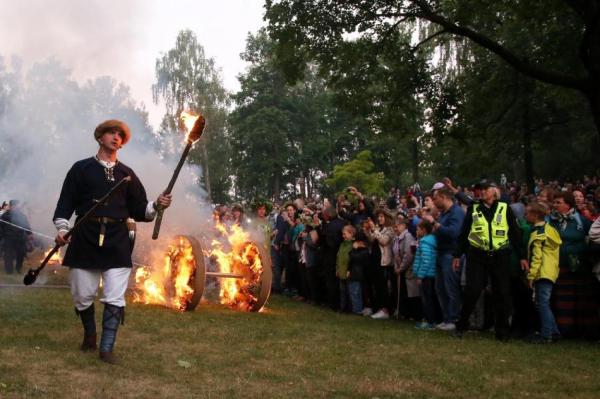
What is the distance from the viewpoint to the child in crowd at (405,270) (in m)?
9.65

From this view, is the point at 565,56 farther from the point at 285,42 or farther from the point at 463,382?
the point at 463,382

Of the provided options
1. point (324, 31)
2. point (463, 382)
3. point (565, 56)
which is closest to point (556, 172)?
point (565, 56)

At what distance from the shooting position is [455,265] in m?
8.34

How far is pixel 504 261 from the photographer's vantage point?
7895 millimetres

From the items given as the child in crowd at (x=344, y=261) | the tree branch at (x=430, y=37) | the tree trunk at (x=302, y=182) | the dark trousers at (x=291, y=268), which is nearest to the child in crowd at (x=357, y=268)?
the child in crowd at (x=344, y=261)

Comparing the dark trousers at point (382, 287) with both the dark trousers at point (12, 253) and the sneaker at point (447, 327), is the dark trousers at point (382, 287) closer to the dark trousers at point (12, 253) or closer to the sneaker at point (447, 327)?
the sneaker at point (447, 327)

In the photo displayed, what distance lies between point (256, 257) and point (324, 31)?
6.68 metres

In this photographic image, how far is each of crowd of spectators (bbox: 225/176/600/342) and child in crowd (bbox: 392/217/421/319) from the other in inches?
0.6

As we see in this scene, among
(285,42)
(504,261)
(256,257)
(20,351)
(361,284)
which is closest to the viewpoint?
(20,351)

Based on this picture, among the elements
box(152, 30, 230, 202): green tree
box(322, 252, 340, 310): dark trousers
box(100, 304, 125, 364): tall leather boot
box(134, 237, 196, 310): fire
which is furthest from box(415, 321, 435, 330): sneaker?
box(152, 30, 230, 202): green tree

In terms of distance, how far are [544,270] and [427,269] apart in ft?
5.64

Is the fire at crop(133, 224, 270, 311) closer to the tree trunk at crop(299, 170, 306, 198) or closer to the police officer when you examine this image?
the police officer

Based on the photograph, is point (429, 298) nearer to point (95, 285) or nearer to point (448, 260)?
point (448, 260)

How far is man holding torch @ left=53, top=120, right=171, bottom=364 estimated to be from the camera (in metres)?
5.90
